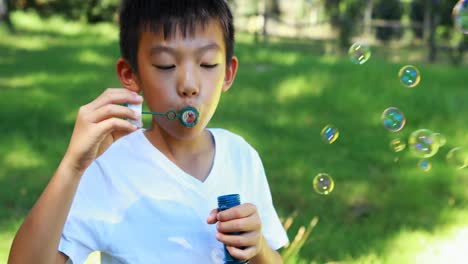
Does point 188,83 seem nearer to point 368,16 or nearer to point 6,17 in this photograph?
point 6,17

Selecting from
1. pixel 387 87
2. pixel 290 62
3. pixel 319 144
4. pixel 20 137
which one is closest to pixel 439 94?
pixel 387 87

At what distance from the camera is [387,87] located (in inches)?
257

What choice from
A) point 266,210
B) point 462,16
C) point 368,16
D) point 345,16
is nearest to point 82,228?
point 266,210

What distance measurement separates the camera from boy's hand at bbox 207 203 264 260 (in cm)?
162

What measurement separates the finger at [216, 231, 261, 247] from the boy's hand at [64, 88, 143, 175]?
315mm

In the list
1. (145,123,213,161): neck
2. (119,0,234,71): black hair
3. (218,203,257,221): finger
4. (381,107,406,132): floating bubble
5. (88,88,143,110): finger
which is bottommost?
(381,107,406,132): floating bubble

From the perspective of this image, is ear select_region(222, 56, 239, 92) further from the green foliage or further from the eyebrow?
the green foliage

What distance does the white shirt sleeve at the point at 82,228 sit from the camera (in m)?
1.71

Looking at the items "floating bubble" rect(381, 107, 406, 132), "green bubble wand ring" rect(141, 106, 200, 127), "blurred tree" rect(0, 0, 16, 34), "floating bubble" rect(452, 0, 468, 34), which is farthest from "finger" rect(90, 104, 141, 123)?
"blurred tree" rect(0, 0, 16, 34)

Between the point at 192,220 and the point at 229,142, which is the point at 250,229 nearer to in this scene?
the point at 192,220

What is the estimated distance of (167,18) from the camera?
1843 millimetres

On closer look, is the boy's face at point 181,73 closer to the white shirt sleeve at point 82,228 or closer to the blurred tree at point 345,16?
the white shirt sleeve at point 82,228

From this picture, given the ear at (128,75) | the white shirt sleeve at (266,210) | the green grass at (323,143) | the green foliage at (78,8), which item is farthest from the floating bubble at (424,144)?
the green foliage at (78,8)

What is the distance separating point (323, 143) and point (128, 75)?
3.82 meters
